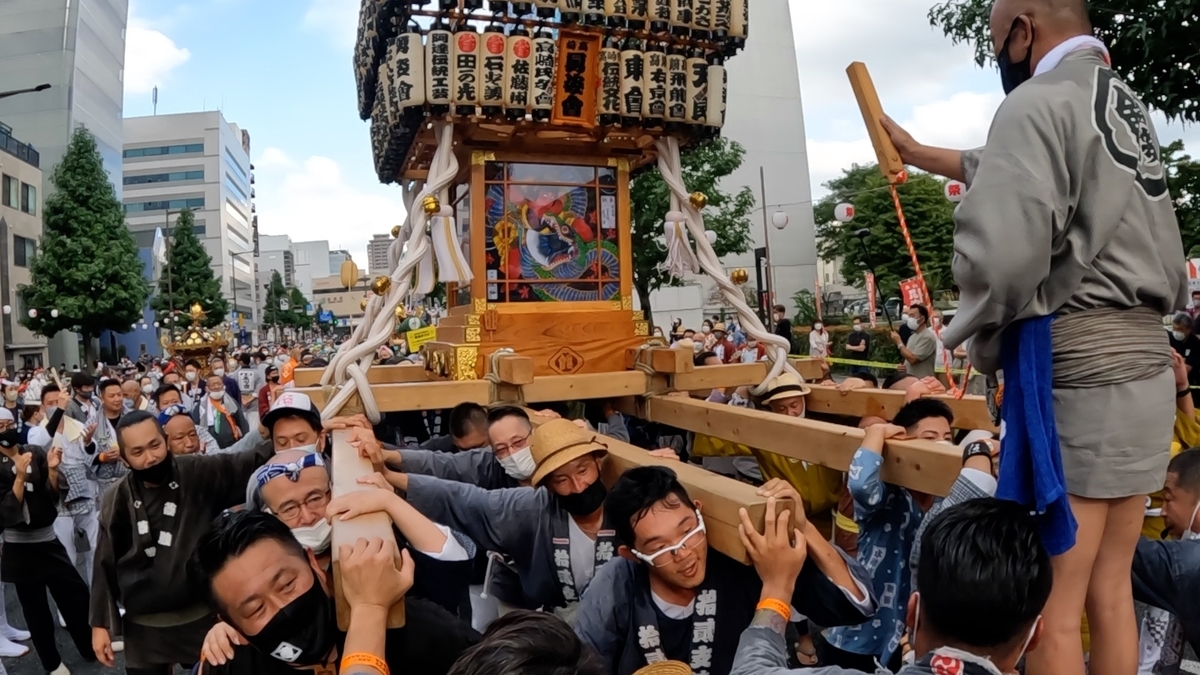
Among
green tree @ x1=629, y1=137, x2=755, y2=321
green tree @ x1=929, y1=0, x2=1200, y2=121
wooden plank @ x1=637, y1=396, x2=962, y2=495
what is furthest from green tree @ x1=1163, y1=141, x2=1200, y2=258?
wooden plank @ x1=637, y1=396, x2=962, y2=495

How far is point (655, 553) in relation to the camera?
6.96 ft

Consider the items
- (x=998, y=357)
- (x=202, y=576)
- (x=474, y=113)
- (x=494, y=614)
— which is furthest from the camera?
(x=474, y=113)

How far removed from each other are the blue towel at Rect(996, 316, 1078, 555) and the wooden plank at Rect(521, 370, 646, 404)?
280 centimetres

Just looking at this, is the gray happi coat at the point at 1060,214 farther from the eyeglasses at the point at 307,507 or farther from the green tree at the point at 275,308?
the green tree at the point at 275,308

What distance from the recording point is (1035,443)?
166 centimetres

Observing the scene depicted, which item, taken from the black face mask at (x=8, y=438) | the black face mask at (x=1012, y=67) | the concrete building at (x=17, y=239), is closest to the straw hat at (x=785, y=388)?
the black face mask at (x=1012, y=67)

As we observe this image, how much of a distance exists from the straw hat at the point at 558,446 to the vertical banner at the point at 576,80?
7.60 feet

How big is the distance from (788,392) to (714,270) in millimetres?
803

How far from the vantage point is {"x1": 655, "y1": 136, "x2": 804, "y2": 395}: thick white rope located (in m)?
4.37

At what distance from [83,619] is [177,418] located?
5.85 feet

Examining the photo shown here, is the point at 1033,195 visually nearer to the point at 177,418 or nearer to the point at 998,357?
the point at 998,357

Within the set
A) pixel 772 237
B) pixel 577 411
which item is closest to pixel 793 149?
pixel 772 237

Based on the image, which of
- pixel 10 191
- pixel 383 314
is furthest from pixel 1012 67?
pixel 10 191

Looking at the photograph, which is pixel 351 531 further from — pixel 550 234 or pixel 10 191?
pixel 10 191
